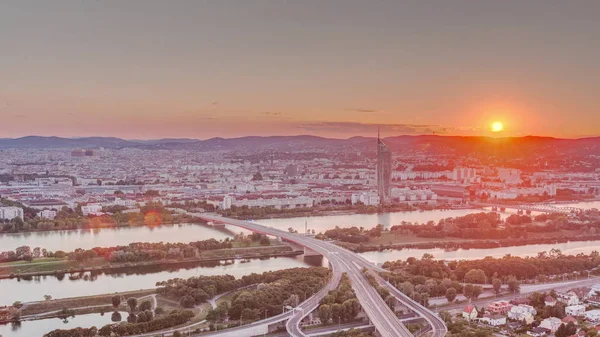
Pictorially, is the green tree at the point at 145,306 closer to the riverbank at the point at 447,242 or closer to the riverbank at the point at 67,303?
the riverbank at the point at 67,303

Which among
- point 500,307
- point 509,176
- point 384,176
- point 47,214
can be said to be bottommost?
point 500,307

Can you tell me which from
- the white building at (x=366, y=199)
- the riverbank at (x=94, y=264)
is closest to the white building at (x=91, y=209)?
the riverbank at (x=94, y=264)

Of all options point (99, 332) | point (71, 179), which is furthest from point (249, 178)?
point (99, 332)

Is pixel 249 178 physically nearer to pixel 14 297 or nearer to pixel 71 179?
pixel 71 179

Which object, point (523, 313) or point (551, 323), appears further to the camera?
point (523, 313)

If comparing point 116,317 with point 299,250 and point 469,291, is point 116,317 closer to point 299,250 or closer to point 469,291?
point 469,291

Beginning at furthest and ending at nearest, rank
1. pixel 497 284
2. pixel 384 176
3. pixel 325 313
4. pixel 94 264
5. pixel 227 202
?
→ pixel 384 176, pixel 227 202, pixel 94 264, pixel 497 284, pixel 325 313

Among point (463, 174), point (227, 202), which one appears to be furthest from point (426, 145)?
point (227, 202)
